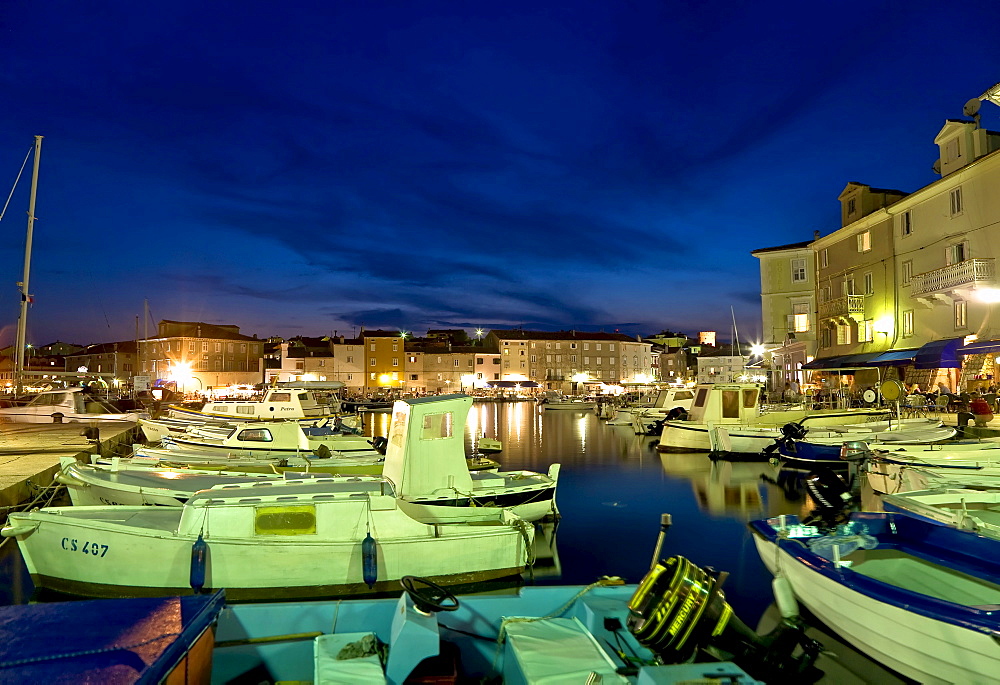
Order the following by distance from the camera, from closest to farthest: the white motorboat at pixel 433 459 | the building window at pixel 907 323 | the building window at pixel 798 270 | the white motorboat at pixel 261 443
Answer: the white motorboat at pixel 433 459
the white motorboat at pixel 261 443
the building window at pixel 907 323
the building window at pixel 798 270

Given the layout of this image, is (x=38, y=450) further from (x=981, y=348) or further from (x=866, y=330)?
(x=866, y=330)

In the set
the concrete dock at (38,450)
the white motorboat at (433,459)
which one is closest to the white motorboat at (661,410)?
the white motorboat at (433,459)

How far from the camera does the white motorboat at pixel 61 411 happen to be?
38594 mm

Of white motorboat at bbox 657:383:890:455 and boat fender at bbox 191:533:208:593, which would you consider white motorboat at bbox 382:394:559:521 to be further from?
white motorboat at bbox 657:383:890:455

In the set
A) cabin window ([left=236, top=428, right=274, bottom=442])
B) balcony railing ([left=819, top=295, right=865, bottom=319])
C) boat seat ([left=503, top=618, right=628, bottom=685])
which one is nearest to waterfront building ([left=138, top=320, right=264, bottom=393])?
cabin window ([left=236, top=428, right=274, bottom=442])

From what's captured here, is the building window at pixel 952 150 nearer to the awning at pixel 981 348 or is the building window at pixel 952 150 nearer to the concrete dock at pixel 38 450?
the awning at pixel 981 348

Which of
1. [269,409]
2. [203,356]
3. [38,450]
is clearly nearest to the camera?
[38,450]

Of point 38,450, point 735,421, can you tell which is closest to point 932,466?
point 735,421

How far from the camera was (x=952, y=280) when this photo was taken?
99.4 feet

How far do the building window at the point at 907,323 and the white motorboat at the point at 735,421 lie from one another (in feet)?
25.5

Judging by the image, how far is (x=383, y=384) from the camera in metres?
Answer: 96.9

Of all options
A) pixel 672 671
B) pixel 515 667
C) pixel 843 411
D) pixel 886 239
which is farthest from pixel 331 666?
pixel 886 239

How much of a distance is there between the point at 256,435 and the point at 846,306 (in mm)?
36534

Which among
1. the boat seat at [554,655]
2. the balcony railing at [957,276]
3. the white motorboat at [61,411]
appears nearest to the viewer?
the boat seat at [554,655]
